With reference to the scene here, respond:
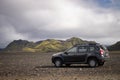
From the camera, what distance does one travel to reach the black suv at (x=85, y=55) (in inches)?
1043

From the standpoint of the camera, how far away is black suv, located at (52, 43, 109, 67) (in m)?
26.5

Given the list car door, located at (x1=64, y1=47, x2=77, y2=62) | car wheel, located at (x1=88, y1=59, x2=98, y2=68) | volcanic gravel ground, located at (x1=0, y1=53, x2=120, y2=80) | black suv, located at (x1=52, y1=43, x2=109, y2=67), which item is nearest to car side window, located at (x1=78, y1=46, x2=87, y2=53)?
black suv, located at (x1=52, y1=43, x2=109, y2=67)

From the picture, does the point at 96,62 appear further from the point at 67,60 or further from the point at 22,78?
the point at 22,78

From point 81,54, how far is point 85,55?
0.35 meters

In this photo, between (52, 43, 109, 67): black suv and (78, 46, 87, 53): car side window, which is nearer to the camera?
(52, 43, 109, 67): black suv

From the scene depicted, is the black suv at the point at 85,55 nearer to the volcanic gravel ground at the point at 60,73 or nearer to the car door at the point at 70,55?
the car door at the point at 70,55

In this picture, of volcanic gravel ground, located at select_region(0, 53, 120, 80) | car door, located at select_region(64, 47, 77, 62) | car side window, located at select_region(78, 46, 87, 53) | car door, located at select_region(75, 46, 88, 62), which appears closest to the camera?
volcanic gravel ground, located at select_region(0, 53, 120, 80)

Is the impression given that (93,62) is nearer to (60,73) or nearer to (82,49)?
(82,49)

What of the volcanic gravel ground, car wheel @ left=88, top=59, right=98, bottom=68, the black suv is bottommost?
the volcanic gravel ground

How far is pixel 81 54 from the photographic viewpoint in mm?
27031

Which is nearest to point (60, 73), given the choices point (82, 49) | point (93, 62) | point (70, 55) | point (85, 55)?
point (93, 62)

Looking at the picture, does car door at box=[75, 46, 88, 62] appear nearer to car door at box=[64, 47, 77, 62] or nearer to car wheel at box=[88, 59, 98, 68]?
car door at box=[64, 47, 77, 62]

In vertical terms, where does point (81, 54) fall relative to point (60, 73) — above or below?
above

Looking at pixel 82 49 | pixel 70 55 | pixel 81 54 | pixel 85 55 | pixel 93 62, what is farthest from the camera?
pixel 70 55
